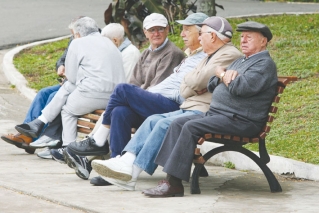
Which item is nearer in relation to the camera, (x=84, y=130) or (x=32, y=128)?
(x=84, y=130)

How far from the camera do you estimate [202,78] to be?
6.77m

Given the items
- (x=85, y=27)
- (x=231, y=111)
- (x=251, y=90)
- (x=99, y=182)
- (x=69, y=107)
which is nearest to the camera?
(x=251, y=90)

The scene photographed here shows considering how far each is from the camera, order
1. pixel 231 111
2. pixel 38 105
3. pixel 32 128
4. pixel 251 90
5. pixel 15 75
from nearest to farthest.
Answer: pixel 251 90, pixel 231 111, pixel 32 128, pixel 38 105, pixel 15 75

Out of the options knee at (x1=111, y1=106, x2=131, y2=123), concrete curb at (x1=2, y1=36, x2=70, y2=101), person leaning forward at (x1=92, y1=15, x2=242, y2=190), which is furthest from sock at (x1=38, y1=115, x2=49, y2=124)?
concrete curb at (x1=2, y1=36, x2=70, y2=101)

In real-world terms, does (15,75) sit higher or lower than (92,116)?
lower

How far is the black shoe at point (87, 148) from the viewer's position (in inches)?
284

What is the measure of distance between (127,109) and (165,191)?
105cm

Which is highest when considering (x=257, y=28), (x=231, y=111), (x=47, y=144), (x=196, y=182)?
(x=257, y=28)

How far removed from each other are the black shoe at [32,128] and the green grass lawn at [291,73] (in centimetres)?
218

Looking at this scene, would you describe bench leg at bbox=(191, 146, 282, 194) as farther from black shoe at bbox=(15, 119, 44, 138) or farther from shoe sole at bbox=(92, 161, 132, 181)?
black shoe at bbox=(15, 119, 44, 138)

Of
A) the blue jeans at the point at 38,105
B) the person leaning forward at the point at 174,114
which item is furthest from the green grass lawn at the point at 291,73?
the blue jeans at the point at 38,105

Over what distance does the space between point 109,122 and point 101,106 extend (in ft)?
2.93

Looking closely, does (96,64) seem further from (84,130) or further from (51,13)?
(51,13)

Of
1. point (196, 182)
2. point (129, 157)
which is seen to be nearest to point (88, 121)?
point (129, 157)
